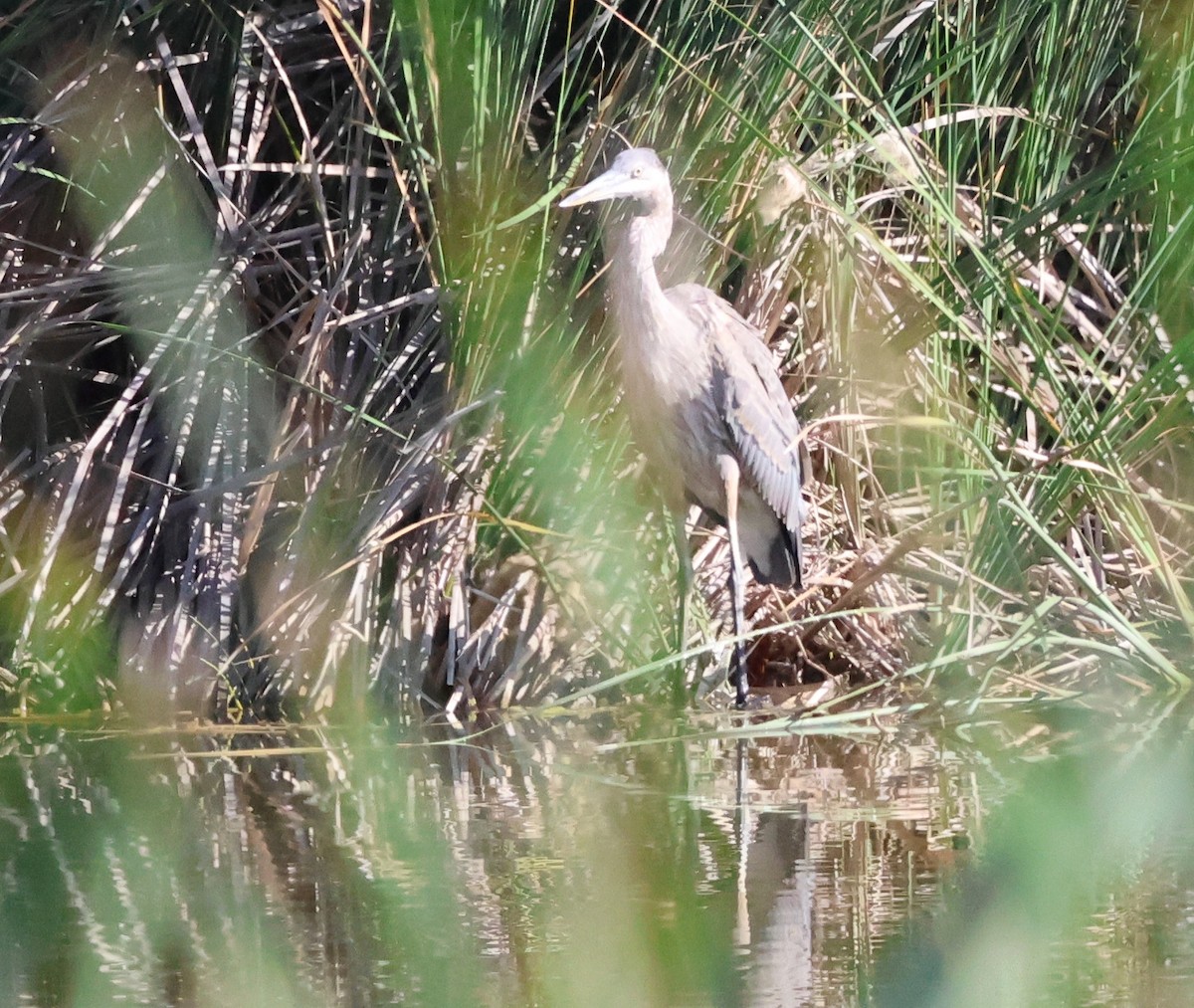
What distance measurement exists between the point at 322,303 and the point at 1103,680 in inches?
82.2

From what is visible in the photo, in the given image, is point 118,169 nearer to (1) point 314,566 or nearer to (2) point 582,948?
(1) point 314,566

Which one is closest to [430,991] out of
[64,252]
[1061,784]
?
[1061,784]

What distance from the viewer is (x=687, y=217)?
15.4 feet

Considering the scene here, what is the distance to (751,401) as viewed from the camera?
4758mm

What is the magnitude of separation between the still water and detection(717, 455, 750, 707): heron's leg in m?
0.43

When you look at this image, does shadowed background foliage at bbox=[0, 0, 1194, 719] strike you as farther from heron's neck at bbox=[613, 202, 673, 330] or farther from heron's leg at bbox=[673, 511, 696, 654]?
heron's neck at bbox=[613, 202, 673, 330]

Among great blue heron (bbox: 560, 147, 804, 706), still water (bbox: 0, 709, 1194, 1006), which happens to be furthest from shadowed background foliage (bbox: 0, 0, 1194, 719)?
still water (bbox: 0, 709, 1194, 1006)

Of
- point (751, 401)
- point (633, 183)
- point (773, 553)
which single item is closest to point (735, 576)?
point (773, 553)

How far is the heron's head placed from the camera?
411 centimetres

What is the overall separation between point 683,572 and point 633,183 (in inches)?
39.8

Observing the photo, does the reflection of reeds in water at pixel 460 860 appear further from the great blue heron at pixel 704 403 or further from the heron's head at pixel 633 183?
the heron's head at pixel 633 183

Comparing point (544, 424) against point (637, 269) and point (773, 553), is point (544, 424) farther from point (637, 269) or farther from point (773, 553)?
point (773, 553)

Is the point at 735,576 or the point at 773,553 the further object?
the point at 773,553

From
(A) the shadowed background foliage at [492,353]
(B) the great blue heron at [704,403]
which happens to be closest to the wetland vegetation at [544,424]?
(A) the shadowed background foliage at [492,353]
